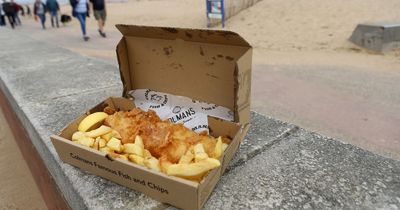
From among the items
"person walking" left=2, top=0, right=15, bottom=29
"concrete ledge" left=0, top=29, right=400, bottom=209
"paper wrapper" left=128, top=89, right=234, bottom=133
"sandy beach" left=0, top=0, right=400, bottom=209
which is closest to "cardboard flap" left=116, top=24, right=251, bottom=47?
"paper wrapper" left=128, top=89, right=234, bottom=133

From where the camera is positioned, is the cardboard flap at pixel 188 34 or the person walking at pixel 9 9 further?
the person walking at pixel 9 9

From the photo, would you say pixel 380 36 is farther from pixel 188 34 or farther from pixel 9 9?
pixel 9 9

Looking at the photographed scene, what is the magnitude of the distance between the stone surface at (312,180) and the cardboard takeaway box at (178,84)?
0.12m

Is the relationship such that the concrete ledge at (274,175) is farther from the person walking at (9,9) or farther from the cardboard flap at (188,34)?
the person walking at (9,9)

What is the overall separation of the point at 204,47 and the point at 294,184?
78 cm

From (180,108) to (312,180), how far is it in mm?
813

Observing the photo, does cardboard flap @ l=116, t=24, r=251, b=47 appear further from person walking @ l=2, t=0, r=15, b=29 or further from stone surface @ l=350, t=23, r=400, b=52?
person walking @ l=2, t=0, r=15, b=29

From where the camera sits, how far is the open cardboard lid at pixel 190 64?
5.37 ft

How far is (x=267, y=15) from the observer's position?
1437 centimetres

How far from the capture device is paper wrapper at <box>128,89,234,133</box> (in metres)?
1.84

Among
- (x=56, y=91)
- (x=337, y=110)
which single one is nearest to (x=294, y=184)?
(x=56, y=91)

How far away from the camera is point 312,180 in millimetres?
1550

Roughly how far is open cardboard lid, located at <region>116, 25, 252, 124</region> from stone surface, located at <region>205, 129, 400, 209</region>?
280 millimetres

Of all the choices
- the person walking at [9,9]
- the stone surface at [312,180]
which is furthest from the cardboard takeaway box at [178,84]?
the person walking at [9,9]
